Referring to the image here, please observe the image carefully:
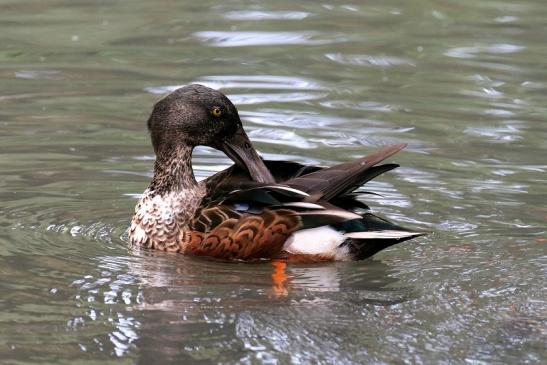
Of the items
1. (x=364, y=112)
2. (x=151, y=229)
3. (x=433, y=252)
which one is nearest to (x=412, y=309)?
(x=433, y=252)

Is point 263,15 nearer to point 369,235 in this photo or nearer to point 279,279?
point 369,235

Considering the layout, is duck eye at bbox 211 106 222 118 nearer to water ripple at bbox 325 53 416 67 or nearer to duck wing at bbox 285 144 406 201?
duck wing at bbox 285 144 406 201

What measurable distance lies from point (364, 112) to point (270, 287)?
4.42 m

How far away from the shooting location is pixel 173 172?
352 inches

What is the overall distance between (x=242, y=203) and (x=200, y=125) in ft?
2.60

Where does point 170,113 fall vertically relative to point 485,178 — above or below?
above

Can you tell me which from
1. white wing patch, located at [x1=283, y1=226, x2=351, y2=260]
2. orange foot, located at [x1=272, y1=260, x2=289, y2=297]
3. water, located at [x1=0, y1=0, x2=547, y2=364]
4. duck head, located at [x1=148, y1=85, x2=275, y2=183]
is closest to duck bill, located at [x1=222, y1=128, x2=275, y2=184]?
duck head, located at [x1=148, y1=85, x2=275, y2=183]

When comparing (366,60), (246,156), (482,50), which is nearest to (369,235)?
(246,156)

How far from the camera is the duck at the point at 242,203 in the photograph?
27.3ft

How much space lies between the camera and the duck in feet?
27.3

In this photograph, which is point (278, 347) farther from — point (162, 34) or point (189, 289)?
point (162, 34)

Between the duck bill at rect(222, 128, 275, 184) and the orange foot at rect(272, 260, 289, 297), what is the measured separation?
589mm

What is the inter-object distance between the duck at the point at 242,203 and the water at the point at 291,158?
17cm

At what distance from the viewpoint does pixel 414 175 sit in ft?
33.8
